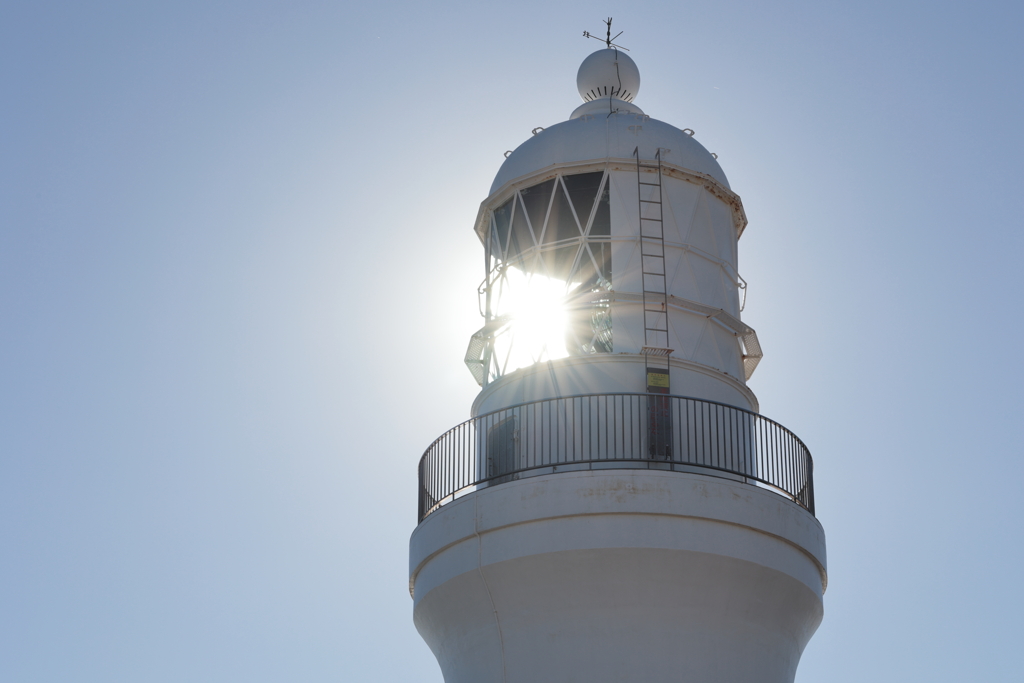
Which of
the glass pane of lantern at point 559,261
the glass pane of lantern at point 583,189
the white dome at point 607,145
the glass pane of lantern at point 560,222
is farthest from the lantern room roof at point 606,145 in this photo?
the glass pane of lantern at point 559,261

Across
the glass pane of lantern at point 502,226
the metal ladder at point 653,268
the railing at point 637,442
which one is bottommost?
the railing at point 637,442

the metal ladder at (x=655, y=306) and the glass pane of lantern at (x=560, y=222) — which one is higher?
the glass pane of lantern at (x=560, y=222)

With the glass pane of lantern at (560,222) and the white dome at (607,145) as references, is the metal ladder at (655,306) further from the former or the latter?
the glass pane of lantern at (560,222)

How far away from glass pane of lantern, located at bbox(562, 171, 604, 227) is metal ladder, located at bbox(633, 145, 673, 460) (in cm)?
63

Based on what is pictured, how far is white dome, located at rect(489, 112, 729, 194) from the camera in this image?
1897 centimetres

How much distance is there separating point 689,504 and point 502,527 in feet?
7.37

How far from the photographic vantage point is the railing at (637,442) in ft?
54.1

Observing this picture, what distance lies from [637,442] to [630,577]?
177cm

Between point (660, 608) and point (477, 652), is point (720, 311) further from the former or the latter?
point (477, 652)

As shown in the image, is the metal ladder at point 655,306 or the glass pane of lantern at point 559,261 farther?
the glass pane of lantern at point 559,261

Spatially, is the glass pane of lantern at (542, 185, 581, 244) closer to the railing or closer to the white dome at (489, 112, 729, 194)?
the white dome at (489, 112, 729, 194)

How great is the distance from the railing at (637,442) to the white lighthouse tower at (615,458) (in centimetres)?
3

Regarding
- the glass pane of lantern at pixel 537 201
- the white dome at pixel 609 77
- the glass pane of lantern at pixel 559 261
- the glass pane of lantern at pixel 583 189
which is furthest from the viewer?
the white dome at pixel 609 77

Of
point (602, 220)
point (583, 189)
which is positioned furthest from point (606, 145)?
point (602, 220)
